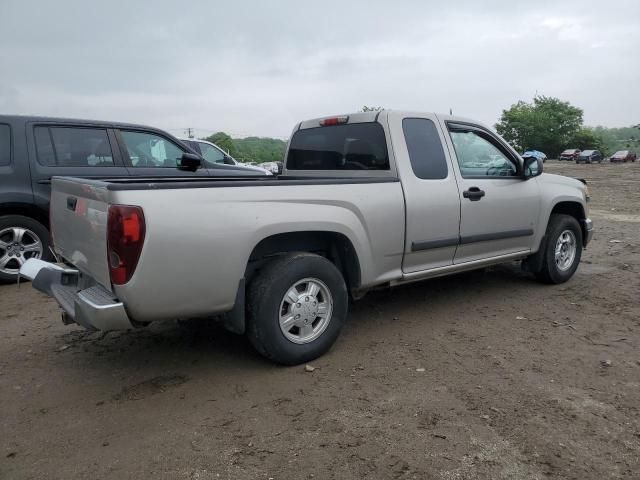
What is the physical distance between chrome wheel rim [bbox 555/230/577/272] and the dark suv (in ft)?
11.1

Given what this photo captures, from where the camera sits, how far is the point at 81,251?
3.28m

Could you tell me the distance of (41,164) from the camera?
222 inches

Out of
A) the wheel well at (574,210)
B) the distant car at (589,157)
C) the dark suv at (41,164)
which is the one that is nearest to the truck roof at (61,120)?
the dark suv at (41,164)

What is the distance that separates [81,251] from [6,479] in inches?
53.4

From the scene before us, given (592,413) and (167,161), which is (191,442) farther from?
(167,161)

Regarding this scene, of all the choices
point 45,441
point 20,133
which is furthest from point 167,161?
point 45,441

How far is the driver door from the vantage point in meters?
4.56

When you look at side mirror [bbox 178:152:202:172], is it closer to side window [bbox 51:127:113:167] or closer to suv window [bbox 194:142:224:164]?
side window [bbox 51:127:113:167]

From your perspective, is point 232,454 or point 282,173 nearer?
point 232,454

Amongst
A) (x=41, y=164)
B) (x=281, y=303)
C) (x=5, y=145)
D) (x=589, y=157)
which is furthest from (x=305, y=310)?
(x=589, y=157)

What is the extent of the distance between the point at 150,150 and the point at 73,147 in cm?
88

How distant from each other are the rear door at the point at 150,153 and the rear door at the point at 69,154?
0.12 meters

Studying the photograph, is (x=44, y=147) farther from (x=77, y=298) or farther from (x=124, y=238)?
(x=124, y=238)

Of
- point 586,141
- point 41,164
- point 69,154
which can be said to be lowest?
point 41,164
